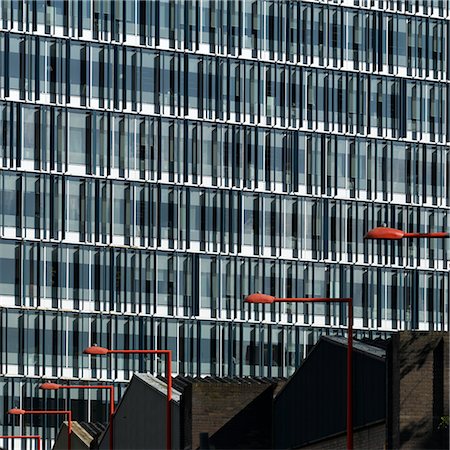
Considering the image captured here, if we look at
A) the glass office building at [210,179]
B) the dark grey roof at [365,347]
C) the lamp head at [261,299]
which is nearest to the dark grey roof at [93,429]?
the glass office building at [210,179]

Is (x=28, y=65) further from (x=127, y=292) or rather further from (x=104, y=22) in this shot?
(x=127, y=292)

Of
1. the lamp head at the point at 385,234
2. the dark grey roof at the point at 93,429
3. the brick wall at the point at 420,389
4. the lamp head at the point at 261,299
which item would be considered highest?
the lamp head at the point at 385,234

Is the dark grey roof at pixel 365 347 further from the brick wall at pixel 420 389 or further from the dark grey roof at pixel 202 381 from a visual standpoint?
the dark grey roof at pixel 202 381

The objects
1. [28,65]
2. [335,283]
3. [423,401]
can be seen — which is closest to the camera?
[423,401]

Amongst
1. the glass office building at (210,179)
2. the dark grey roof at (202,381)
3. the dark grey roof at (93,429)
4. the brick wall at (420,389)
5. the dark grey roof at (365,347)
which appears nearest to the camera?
the brick wall at (420,389)

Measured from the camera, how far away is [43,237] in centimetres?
12119

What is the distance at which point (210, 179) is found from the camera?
411 feet

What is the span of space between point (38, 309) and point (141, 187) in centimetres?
1071

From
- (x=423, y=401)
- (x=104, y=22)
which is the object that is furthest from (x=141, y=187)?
(x=423, y=401)

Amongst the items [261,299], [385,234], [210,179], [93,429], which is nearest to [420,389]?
[261,299]

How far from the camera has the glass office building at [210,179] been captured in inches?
4774

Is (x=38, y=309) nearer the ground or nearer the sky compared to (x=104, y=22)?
nearer the ground

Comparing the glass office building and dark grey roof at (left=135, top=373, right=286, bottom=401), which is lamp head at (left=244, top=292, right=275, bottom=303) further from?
the glass office building

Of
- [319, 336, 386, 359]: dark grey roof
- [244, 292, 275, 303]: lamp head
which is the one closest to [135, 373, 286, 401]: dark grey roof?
[319, 336, 386, 359]: dark grey roof
